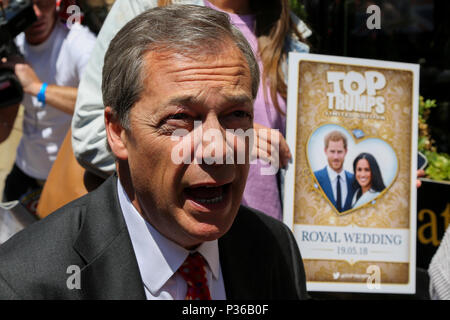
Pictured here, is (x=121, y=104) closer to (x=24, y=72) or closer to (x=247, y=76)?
(x=247, y=76)

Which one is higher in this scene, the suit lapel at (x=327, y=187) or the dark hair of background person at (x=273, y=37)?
the dark hair of background person at (x=273, y=37)

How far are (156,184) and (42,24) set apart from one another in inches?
67.1

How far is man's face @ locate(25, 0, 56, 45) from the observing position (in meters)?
2.77

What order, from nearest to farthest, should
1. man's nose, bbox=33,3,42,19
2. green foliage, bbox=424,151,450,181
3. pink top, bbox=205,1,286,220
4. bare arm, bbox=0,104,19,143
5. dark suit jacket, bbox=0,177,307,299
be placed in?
1. dark suit jacket, bbox=0,177,307,299
2. pink top, bbox=205,1,286,220
3. bare arm, bbox=0,104,19,143
4. man's nose, bbox=33,3,42,19
5. green foliage, bbox=424,151,450,181

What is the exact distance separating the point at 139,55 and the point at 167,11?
0.56ft

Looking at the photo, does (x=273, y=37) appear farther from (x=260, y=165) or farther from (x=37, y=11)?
(x=37, y=11)

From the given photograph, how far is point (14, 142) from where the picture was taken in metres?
2.96

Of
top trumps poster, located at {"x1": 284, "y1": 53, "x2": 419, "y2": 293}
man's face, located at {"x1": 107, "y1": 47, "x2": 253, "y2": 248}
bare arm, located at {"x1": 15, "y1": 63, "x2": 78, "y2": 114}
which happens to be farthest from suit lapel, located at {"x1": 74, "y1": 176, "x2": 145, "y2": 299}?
bare arm, located at {"x1": 15, "y1": 63, "x2": 78, "y2": 114}

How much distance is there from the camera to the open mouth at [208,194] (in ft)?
4.86

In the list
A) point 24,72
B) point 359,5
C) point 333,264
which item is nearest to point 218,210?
point 333,264

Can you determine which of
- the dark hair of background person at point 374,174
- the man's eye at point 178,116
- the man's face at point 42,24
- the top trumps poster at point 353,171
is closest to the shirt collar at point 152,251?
the man's eye at point 178,116

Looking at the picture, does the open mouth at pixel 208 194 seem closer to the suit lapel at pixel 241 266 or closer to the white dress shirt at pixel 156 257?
the white dress shirt at pixel 156 257

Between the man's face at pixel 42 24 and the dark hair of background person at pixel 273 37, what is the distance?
1.19m

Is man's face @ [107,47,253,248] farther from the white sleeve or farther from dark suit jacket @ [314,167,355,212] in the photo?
dark suit jacket @ [314,167,355,212]
